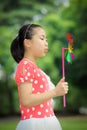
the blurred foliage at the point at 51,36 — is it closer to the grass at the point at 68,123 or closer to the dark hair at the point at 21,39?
the grass at the point at 68,123

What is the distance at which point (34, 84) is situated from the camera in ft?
3.69

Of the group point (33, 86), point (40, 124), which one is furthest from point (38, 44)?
point (40, 124)

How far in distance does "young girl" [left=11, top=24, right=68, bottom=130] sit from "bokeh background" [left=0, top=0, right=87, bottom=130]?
2.31 metres

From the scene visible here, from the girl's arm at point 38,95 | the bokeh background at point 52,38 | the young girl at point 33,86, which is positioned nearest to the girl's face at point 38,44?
the young girl at point 33,86

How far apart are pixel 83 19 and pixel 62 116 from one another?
0.95 metres

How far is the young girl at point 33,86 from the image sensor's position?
1081mm

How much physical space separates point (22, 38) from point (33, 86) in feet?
0.53

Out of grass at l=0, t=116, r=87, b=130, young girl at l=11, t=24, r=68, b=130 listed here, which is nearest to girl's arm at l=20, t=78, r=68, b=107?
young girl at l=11, t=24, r=68, b=130

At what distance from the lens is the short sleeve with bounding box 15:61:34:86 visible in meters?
1.11

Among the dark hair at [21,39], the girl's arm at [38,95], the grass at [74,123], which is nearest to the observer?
the girl's arm at [38,95]

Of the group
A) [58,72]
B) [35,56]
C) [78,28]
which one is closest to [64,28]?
[78,28]

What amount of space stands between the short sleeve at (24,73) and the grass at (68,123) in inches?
92.7

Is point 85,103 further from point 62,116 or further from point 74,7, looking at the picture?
point 74,7

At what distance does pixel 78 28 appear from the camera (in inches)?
139
